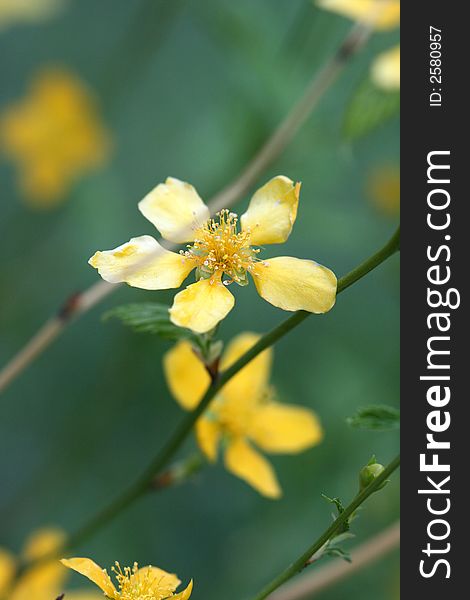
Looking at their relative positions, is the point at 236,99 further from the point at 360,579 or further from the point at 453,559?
the point at 453,559

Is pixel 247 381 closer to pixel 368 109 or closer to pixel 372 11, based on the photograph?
pixel 368 109

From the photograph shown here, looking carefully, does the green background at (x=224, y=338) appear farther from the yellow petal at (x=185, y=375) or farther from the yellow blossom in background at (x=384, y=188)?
the yellow petal at (x=185, y=375)

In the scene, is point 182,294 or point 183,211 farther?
point 183,211

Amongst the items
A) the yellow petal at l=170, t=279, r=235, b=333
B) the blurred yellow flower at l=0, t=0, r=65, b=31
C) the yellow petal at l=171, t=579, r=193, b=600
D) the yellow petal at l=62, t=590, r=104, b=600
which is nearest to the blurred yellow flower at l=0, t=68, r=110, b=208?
the blurred yellow flower at l=0, t=0, r=65, b=31

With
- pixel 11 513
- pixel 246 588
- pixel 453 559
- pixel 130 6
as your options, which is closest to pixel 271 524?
pixel 246 588

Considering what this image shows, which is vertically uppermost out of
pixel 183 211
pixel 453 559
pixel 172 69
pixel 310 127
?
pixel 172 69

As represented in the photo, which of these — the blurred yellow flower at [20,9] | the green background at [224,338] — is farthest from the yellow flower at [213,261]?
the blurred yellow flower at [20,9]
